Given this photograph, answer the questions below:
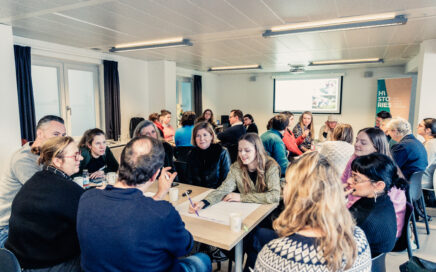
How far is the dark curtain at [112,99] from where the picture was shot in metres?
5.99

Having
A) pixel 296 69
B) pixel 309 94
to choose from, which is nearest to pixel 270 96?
pixel 309 94

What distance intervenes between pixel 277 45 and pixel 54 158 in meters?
4.10

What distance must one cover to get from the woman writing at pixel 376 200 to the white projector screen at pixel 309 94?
288 inches

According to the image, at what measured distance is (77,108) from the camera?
578 cm

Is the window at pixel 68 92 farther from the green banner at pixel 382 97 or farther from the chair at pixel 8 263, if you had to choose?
the green banner at pixel 382 97

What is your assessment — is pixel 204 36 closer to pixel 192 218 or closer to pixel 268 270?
pixel 192 218

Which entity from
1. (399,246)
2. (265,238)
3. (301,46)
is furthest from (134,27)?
(399,246)

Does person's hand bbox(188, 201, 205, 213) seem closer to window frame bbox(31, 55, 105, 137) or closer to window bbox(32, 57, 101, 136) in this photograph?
window bbox(32, 57, 101, 136)

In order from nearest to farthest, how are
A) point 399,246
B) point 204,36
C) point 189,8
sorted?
point 399,246 → point 189,8 → point 204,36

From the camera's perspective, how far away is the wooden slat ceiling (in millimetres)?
2895

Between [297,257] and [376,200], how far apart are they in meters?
0.85

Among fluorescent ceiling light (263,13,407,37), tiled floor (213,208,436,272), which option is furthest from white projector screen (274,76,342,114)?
tiled floor (213,208,436,272)

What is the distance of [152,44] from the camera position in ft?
16.1

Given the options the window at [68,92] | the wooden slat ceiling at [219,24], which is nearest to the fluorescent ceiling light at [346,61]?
the wooden slat ceiling at [219,24]
